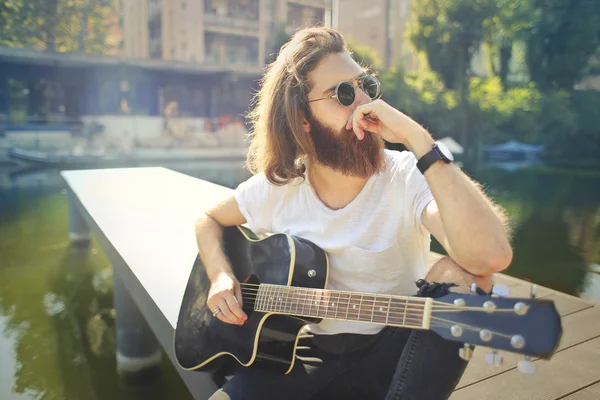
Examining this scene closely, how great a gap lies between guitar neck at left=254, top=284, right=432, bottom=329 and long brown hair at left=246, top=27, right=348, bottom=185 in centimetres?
43

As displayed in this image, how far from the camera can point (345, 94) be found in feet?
5.13

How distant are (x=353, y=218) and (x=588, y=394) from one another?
115 cm

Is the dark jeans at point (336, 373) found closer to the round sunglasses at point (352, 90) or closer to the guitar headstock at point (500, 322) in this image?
the guitar headstock at point (500, 322)

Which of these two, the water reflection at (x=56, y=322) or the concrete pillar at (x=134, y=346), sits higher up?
the concrete pillar at (x=134, y=346)

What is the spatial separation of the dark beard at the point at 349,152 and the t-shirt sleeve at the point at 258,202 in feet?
0.77

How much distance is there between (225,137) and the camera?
2466cm

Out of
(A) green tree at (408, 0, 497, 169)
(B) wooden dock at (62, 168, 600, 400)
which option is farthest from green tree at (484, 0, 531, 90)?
(B) wooden dock at (62, 168, 600, 400)

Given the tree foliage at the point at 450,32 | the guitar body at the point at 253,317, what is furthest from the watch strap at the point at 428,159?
the tree foliage at the point at 450,32

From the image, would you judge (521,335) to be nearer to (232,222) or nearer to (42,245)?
(232,222)

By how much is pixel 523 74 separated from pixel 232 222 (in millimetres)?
31218

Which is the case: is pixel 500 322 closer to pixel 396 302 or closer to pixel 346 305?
pixel 396 302

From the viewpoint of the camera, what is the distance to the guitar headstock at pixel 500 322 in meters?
0.85

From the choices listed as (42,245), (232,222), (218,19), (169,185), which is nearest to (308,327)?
(232,222)

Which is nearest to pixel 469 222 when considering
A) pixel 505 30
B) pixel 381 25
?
pixel 505 30
